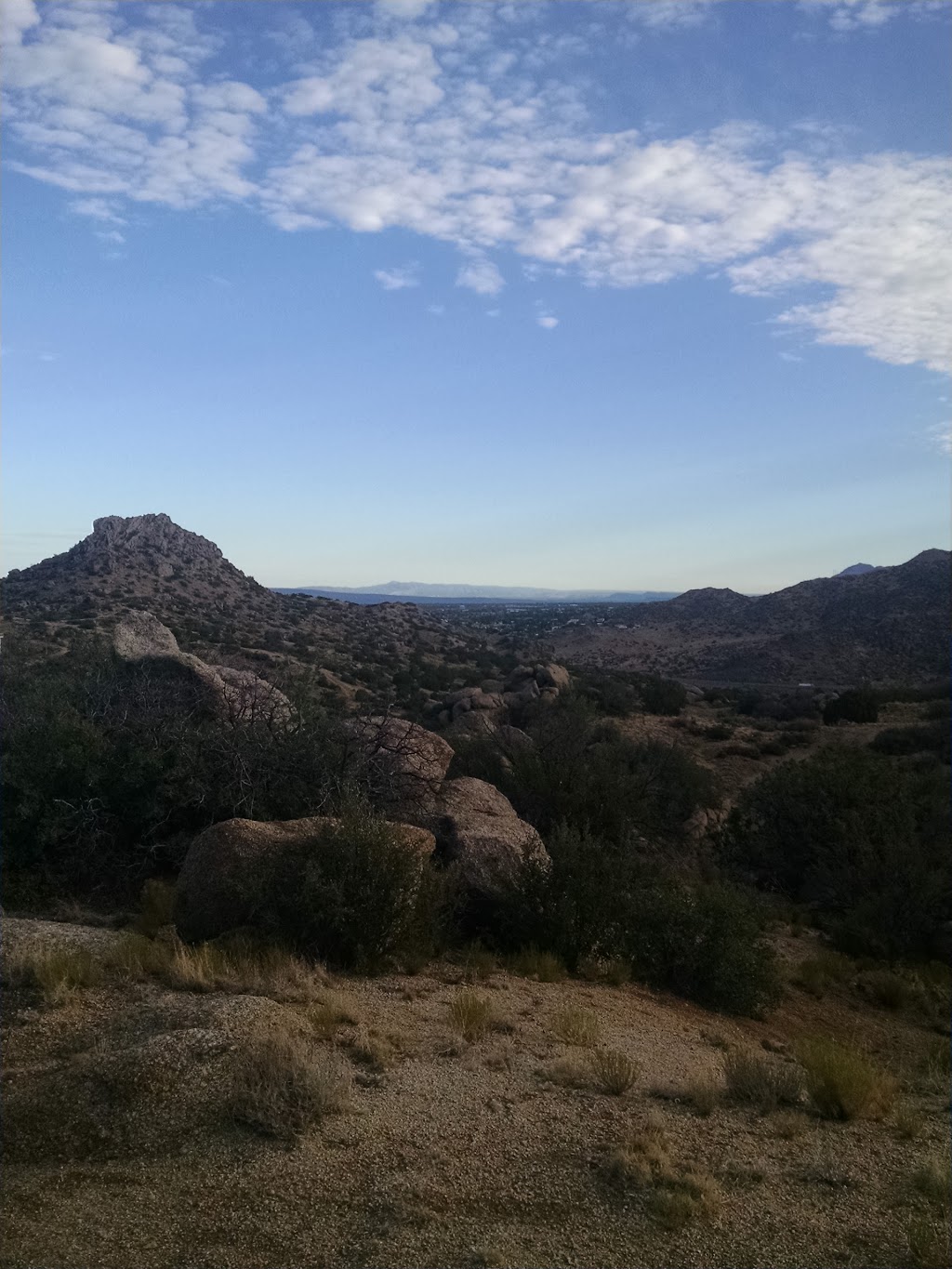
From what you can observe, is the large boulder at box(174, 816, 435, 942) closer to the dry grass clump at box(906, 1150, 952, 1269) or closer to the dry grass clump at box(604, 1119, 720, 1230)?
the dry grass clump at box(604, 1119, 720, 1230)

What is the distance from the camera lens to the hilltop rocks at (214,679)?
570 inches

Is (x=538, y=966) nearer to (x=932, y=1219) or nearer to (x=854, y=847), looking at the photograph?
(x=932, y=1219)

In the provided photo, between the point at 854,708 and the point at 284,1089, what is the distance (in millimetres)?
34279

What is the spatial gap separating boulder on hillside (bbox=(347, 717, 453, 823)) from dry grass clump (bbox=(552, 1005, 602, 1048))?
413cm

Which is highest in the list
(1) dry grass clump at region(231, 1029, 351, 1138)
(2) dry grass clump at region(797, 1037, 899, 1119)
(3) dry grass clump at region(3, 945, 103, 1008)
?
(3) dry grass clump at region(3, 945, 103, 1008)

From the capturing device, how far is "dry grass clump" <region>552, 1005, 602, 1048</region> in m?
7.76

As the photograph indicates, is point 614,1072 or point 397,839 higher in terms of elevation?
point 397,839

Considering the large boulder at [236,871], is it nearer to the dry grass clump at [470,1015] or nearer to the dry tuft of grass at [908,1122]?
the dry grass clump at [470,1015]

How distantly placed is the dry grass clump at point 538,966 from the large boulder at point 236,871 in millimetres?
1592

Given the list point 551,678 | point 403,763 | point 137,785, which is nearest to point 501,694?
point 551,678

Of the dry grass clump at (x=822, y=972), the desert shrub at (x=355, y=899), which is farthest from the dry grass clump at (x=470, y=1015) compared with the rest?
the dry grass clump at (x=822, y=972)

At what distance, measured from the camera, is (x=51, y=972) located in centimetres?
746

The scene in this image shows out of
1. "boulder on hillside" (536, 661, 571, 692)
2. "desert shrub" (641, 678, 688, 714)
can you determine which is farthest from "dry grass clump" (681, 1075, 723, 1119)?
"desert shrub" (641, 678, 688, 714)

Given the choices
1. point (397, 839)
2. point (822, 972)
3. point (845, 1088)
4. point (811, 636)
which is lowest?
point (822, 972)
